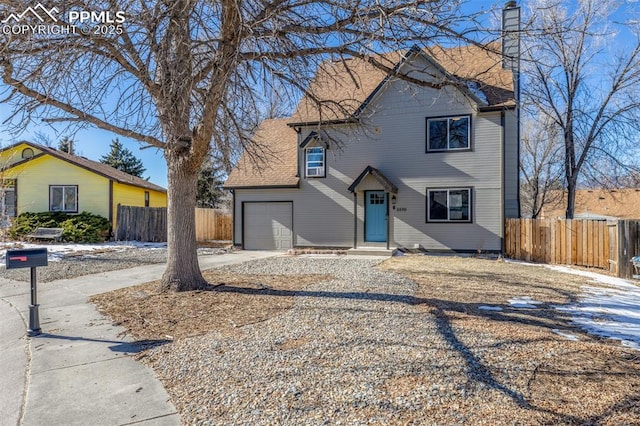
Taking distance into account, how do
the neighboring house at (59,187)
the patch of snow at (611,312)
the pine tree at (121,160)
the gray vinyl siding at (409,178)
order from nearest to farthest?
the patch of snow at (611,312), the gray vinyl siding at (409,178), the neighboring house at (59,187), the pine tree at (121,160)

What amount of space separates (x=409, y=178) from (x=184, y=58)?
A: 10.4 metres

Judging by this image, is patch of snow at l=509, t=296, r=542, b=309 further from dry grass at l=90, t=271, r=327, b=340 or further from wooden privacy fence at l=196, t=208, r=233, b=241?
wooden privacy fence at l=196, t=208, r=233, b=241

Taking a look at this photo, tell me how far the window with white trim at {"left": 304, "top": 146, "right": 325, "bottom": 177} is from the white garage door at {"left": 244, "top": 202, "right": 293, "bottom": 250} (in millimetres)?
1643

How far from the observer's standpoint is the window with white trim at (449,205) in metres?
14.1

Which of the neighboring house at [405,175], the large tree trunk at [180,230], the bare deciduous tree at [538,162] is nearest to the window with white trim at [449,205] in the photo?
the neighboring house at [405,175]

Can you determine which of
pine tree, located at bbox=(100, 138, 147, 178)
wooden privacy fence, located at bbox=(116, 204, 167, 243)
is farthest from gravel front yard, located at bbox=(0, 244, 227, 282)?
pine tree, located at bbox=(100, 138, 147, 178)

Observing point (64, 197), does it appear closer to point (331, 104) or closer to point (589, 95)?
point (331, 104)

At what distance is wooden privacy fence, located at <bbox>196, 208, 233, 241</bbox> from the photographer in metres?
21.5

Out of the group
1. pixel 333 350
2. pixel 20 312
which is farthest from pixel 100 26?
pixel 333 350

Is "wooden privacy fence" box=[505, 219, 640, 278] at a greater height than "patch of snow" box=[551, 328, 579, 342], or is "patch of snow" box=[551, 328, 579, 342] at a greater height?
"wooden privacy fence" box=[505, 219, 640, 278]

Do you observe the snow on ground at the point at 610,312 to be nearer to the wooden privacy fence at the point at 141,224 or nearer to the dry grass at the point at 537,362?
the dry grass at the point at 537,362

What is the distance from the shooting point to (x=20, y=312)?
615cm

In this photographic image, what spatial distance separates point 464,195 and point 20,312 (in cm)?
1307

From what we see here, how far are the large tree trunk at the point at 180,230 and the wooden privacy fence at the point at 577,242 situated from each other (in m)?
10.6
